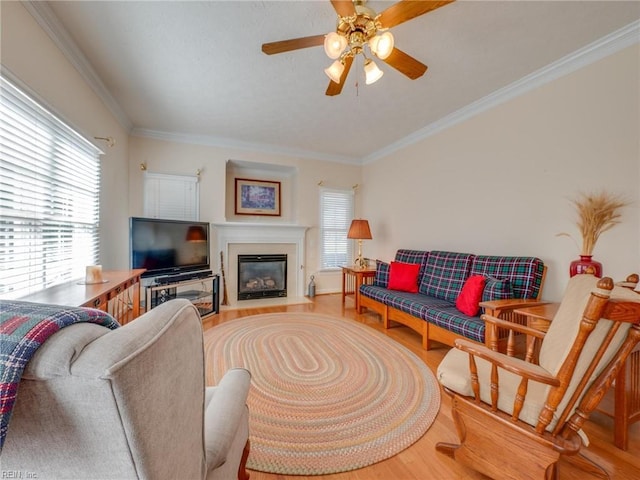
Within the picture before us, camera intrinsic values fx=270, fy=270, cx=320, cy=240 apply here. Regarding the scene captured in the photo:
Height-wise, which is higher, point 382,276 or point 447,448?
point 382,276

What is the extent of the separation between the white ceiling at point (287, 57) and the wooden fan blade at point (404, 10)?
1.13ft

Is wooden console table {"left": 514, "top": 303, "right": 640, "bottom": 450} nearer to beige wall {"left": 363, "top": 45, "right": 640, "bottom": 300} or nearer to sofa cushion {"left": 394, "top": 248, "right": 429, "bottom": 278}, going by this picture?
beige wall {"left": 363, "top": 45, "right": 640, "bottom": 300}

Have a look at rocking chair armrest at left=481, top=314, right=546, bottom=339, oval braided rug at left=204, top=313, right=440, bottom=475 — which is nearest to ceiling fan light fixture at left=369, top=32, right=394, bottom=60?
rocking chair armrest at left=481, top=314, right=546, bottom=339

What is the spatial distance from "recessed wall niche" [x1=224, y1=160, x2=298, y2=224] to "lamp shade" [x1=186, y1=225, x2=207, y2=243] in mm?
689

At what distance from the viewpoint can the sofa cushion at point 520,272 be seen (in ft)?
7.80

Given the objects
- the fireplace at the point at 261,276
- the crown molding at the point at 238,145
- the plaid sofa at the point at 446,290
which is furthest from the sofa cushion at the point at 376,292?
the crown molding at the point at 238,145

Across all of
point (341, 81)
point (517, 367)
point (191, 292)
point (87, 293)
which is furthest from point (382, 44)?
point (191, 292)

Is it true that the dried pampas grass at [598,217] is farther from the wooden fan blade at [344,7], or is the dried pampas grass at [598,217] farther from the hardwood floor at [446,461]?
the wooden fan blade at [344,7]

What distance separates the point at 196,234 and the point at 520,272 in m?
3.80

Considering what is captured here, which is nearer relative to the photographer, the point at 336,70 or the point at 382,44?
the point at 382,44

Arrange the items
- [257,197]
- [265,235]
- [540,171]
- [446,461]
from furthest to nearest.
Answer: [257,197] → [265,235] → [540,171] → [446,461]

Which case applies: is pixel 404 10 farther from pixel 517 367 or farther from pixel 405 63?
pixel 517 367

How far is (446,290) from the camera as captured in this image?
2.96 m

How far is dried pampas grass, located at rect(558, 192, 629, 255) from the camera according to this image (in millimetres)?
2035
